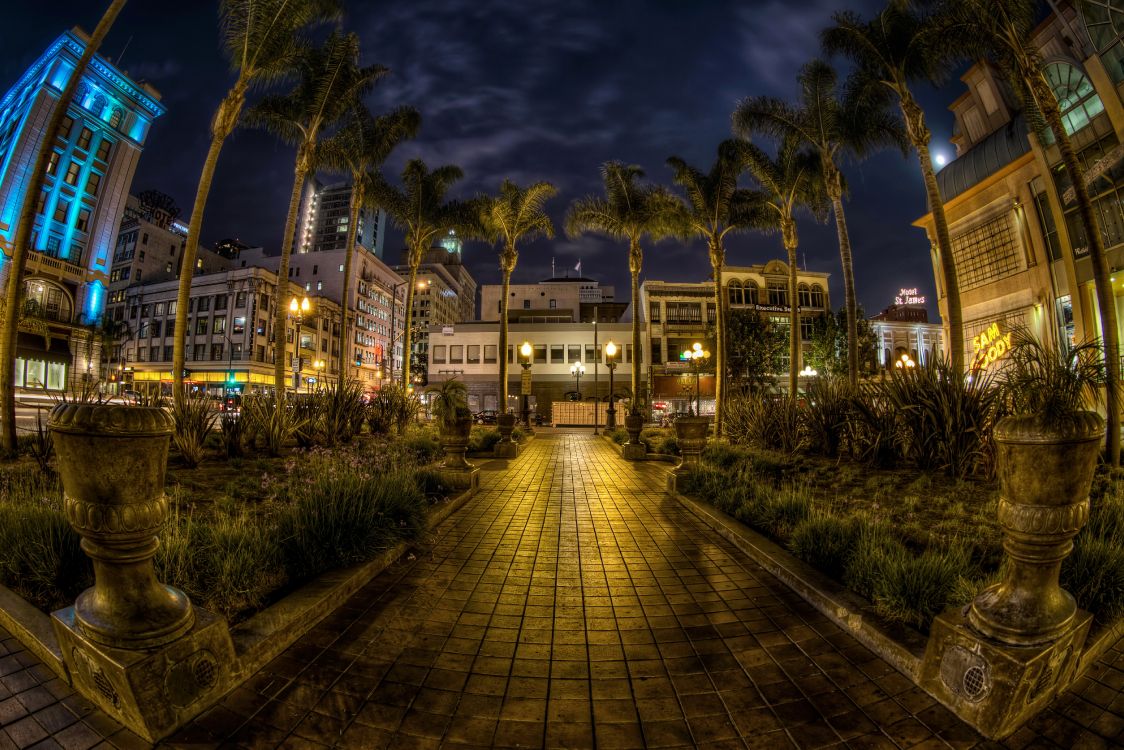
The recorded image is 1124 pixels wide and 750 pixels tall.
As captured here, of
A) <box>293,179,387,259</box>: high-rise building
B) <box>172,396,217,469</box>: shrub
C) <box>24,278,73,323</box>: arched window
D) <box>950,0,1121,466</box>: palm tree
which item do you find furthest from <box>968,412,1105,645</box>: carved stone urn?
<box>293,179,387,259</box>: high-rise building

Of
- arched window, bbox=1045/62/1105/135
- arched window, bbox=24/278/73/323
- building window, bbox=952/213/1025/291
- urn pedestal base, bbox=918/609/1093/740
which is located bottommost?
urn pedestal base, bbox=918/609/1093/740

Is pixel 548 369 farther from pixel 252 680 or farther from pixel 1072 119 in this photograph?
pixel 252 680

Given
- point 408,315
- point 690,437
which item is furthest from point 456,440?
point 408,315

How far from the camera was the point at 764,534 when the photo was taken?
511 cm

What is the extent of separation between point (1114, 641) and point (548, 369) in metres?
41.9

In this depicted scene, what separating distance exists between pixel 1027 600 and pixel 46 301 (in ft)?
203

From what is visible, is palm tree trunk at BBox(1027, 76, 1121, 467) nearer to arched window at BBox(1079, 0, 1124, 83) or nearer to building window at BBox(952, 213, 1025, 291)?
arched window at BBox(1079, 0, 1124, 83)

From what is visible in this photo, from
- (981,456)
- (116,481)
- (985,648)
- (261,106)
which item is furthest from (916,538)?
(261,106)

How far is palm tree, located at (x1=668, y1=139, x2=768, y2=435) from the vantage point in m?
19.9

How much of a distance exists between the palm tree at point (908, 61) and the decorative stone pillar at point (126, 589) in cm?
1560

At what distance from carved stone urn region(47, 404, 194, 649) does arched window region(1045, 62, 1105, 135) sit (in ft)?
91.1

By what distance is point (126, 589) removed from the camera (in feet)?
6.95

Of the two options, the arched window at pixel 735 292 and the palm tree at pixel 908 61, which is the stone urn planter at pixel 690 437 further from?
the arched window at pixel 735 292

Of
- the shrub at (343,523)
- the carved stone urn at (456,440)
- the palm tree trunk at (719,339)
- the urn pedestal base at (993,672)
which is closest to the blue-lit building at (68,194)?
the carved stone urn at (456,440)
